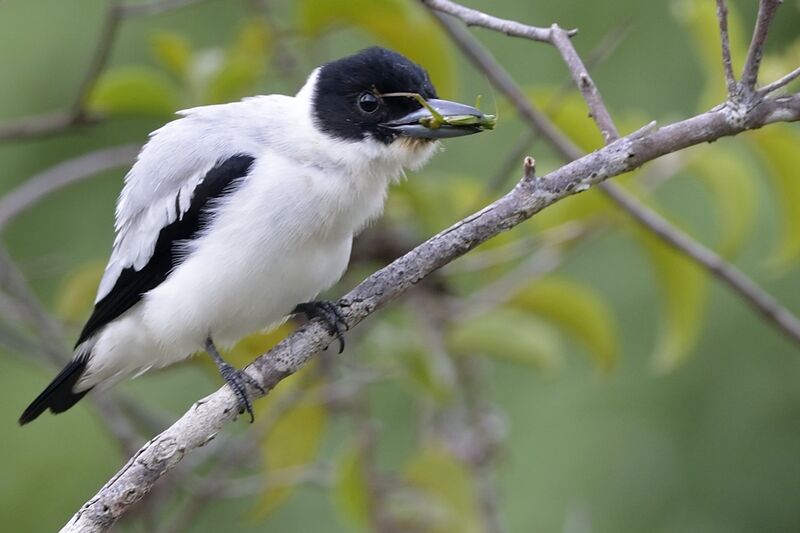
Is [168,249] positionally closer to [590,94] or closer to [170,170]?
[170,170]

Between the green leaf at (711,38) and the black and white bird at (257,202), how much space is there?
689mm

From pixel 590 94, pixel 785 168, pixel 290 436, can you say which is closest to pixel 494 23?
pixel 590 94

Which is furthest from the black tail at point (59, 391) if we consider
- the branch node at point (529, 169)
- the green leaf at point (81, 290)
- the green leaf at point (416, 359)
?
the branch node at point (529, 169)

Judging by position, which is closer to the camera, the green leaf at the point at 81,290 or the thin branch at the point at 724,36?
the thin branch at the point at 724,36

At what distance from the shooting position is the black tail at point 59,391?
10.3 ft

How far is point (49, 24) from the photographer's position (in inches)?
199

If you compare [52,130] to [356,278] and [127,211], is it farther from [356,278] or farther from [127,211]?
[356,278]

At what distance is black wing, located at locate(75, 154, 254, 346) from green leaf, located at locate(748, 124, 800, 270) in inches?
51.2

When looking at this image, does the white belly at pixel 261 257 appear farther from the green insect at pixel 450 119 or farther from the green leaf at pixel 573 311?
the green leaf at pixel 573 311

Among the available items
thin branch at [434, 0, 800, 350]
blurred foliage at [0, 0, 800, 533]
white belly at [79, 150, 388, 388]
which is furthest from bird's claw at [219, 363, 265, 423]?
thin branch at [434, 0, 800, 350]

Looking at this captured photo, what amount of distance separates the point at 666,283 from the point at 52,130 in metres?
1.73

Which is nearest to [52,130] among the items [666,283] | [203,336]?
[203,336]

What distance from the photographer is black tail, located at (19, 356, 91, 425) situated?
3.14 meters

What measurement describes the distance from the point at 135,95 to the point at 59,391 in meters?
0.84
